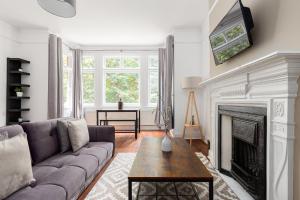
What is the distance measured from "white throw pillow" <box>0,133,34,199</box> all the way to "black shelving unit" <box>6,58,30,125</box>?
3.68 metres

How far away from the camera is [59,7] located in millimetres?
1967

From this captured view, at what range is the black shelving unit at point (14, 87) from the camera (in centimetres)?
453

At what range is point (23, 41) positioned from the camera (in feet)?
16.0

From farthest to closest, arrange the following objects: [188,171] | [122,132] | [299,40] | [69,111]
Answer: [69,111] < [122,132] < [188,171] < [299,40]

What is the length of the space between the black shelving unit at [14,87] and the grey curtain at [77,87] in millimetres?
1349

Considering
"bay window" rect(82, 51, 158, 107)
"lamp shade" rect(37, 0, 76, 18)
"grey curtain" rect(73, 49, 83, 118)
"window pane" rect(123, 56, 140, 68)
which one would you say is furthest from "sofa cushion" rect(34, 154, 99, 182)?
"window pane" rect(123, 56, 140, 68)

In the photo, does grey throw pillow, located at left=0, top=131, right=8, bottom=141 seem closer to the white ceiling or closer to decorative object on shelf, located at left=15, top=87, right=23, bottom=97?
the white ceiling

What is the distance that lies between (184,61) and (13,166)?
14.0 ft

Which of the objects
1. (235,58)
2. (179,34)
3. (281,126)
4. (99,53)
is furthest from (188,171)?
(99,53)

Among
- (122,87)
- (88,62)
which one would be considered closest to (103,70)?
(88,62)

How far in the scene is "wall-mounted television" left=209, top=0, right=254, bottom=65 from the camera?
1.91m

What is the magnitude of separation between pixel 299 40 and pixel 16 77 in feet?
18.0

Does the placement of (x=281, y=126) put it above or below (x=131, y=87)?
below

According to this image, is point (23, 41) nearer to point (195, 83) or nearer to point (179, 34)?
point (179, 34)
